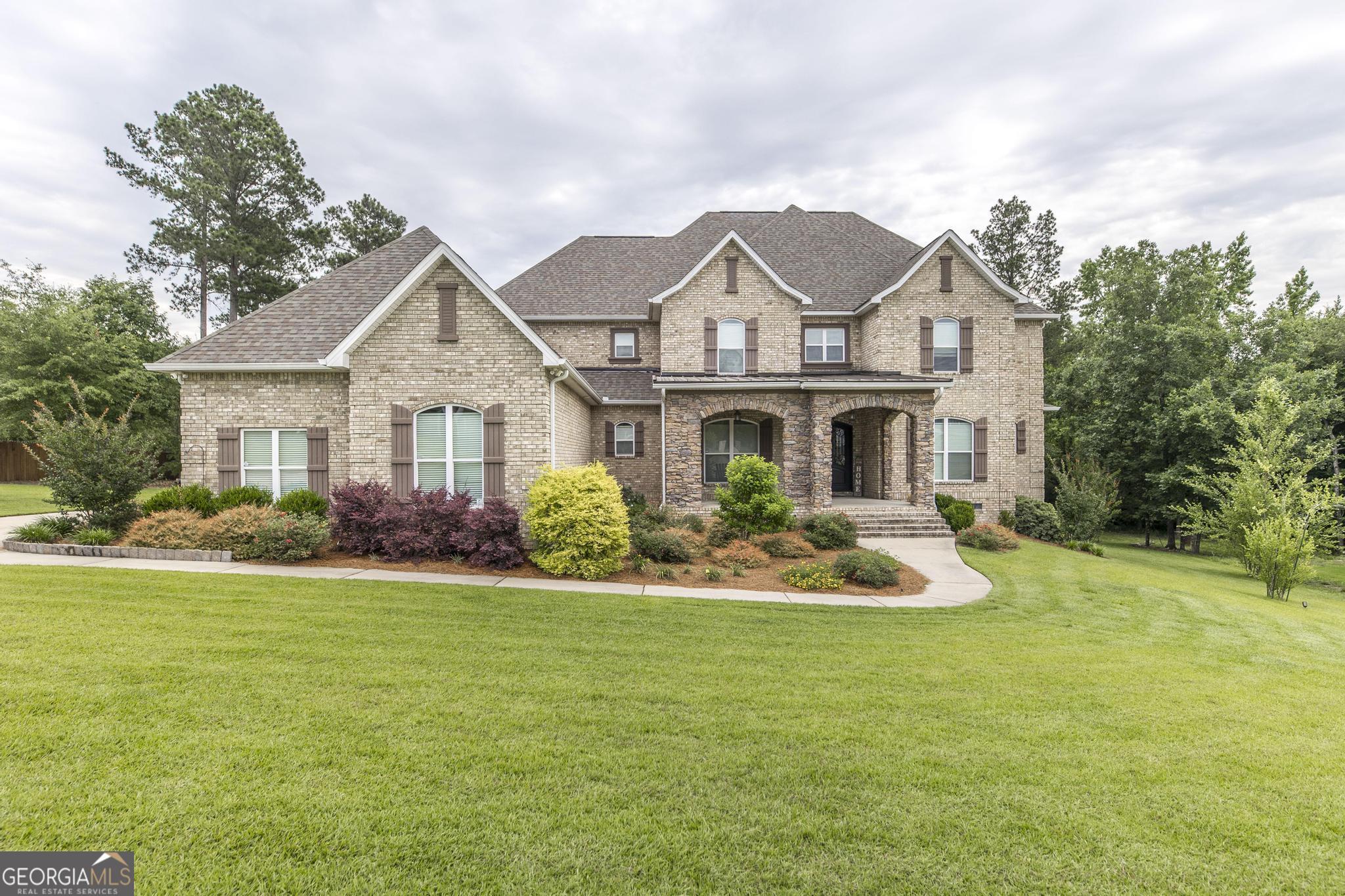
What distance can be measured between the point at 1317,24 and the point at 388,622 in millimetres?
19665

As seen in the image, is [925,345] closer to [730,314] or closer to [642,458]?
[730,314]

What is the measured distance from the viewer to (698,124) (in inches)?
693

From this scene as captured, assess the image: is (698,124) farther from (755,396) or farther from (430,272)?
(430,272)

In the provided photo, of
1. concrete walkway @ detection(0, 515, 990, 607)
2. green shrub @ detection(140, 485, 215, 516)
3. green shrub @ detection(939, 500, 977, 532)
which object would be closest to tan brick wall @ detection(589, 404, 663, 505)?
concrete walkway @ detection(0, 515, 990, 607)

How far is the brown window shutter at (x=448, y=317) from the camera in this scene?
38.0ft

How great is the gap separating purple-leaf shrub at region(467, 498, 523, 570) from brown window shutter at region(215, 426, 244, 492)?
6446mm

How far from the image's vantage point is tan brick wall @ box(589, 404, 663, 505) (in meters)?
18.3

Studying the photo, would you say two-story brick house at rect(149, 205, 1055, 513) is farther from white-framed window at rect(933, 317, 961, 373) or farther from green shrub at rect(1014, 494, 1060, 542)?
green shrub at rect(1014, 494, 1060, 542)

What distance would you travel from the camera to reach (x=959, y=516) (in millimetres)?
15344

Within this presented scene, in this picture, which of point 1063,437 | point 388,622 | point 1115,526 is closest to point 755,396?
point 388,622

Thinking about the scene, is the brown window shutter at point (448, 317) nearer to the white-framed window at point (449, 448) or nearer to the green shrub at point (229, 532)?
the white-framed window at point (449, 448)

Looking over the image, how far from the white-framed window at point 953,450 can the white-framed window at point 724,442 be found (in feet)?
19.9

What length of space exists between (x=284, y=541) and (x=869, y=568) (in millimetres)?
10942

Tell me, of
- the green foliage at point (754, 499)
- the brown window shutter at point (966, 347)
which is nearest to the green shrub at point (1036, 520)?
the brown window shutter at point (966, 347)
